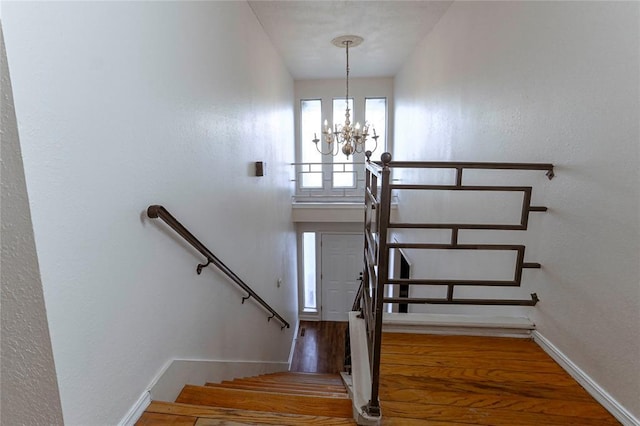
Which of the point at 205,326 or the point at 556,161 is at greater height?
the point at 556,161

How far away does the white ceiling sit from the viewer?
10.1 feet

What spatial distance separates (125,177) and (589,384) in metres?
2.19

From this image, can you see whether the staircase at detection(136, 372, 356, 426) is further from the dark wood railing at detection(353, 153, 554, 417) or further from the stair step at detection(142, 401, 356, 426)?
the dark wood railing at detection(353, 153, 554, 417)

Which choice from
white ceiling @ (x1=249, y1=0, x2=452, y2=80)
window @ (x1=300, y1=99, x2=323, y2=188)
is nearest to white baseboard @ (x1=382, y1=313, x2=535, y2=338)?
white ceiling @ (x1=249, y1=0, x2=452, y2=80)

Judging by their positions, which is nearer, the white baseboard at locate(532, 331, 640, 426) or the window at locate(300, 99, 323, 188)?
the white baseboard at locate(532, 331, 640, 426)

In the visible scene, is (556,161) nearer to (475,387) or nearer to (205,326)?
(475,387)

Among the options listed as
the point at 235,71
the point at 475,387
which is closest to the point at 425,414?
the point at 475,387

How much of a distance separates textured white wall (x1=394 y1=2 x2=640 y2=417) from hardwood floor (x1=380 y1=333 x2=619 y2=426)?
5.6 inches

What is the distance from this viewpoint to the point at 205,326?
1985mm

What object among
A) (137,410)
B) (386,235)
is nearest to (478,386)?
(386,235)

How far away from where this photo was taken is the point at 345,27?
141 inches

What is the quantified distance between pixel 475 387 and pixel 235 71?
2.55 meters

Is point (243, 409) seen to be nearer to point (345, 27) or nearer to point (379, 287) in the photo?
point (379, 287)

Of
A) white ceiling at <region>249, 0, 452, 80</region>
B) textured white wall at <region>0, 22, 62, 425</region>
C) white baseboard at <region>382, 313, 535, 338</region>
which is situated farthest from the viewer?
white ceiling at <region>249, 0, 452, 80</region>
